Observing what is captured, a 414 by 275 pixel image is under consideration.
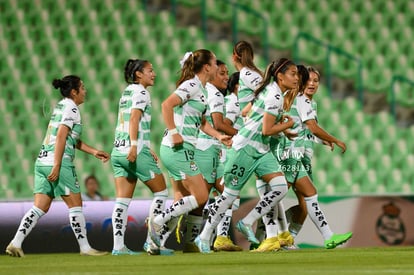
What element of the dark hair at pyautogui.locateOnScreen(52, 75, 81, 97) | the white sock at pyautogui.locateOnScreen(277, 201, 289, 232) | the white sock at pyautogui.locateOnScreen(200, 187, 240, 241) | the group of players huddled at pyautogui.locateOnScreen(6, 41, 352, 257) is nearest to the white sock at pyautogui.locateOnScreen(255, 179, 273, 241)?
the group of players huddled at pyautogui.locateOnScreen(6, 41, 352, 257)

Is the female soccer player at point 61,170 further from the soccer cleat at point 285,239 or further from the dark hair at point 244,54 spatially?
the soccer cleat at point 285,239

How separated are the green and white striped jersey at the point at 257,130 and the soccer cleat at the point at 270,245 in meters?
0.97

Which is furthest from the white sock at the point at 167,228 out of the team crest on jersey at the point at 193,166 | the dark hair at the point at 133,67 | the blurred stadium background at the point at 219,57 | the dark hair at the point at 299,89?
the blurred stadium background at the point at 219,57

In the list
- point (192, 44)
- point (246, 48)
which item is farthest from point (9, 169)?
point (246, 48)

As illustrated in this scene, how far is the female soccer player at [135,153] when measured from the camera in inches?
434

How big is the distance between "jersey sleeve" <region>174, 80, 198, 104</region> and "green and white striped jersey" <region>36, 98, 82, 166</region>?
129 centimetres

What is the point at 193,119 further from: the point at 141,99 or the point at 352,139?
the point at 352,139

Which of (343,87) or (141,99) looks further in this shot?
(343,87)

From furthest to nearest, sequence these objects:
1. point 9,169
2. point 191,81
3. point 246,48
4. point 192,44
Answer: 1. point 192,44
2. point 9,169
3. point 246,48
4. point 191,81

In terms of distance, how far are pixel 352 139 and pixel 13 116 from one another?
5.18 m

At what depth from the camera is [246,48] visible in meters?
11.7

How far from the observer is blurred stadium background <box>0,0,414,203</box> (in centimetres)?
1700

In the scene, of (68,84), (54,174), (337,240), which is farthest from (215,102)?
(337,240)

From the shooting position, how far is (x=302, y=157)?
474 inches
